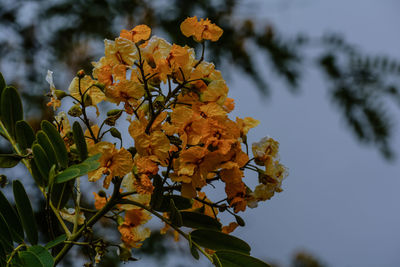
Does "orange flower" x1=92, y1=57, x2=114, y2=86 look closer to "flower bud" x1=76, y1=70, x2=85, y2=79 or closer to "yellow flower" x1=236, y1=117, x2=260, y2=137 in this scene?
"flower bud" x1=76, y1=70, x2=85, y2=79

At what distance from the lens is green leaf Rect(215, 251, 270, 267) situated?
15.9 inches

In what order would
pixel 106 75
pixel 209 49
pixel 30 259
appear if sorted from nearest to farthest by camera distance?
1. pixel 30 259
2. pixel 106 75
3. pixel 209 49

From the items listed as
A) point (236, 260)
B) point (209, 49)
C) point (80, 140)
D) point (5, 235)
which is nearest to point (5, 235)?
point (5, 235)

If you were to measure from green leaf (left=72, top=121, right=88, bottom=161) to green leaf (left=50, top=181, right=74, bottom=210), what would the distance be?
31 millimetres

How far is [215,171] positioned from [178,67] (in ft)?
0.38

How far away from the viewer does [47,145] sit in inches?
16.1

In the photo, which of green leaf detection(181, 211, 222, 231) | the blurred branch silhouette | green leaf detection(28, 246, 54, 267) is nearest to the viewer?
green leaf detection(28, 246, 54, 267)

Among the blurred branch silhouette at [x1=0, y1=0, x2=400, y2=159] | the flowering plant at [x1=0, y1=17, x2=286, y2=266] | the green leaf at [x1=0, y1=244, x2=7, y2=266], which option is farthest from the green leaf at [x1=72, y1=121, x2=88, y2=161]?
the blurred branch silhouette at [x1=0, y1=0, x2=400, y2=159]

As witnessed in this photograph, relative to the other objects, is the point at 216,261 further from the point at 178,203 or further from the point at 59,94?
the point at 59,94

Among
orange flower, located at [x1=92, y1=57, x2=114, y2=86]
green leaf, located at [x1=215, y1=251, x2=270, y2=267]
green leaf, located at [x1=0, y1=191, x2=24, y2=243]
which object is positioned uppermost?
orange flower, located at [x1=92, y1=57, x2=114, y2=86]

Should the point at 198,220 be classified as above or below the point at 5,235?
above

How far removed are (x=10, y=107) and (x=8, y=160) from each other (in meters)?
0.06

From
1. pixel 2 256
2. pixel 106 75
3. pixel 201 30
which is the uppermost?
pixel 201 30

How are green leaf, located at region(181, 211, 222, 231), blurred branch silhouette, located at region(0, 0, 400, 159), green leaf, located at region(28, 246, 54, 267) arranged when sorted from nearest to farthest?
green leaf, located at region(28, 246, 54, 267), green leaf, located at region(181, 211, 222, 231), blurred branch silhouette, located at region(0, 0, 400, 159)
